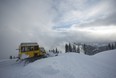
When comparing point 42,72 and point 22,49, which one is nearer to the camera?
point 42,72

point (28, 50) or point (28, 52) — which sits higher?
point (28, 50)

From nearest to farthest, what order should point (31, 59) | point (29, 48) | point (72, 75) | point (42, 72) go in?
point (72, 75) → point (42, 72) → point (31, 59) → point (29, 48)

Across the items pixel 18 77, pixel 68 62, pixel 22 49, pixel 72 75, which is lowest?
pixel 18 77

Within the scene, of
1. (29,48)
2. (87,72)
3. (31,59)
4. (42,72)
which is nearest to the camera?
(87,72)

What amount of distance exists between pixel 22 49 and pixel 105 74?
1502 centimetres

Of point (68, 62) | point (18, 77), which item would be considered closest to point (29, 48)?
point (18, 77)

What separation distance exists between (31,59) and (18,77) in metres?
8.27

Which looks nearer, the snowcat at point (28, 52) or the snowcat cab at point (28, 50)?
the snowcat at point (28, 52)

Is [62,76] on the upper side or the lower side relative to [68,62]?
lower

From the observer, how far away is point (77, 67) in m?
9.45

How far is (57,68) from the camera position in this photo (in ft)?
31.0

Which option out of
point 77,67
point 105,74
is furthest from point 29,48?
point 105,74

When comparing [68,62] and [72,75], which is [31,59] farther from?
[72,75]

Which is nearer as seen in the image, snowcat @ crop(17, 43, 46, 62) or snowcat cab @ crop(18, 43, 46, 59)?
snowcat @ crop(17, 43, 46, 62)
